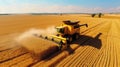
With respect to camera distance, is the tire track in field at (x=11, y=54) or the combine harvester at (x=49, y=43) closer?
the tire track in field at (x=11, y=54)

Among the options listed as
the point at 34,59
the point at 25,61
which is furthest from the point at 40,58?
the point at 25,61

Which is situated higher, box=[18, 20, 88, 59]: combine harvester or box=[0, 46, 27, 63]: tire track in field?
box=[18, 20, 88, 59]: combine harvester

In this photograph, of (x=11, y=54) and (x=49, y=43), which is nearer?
(x=11, y=54)

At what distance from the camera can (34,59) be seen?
23.5 feet

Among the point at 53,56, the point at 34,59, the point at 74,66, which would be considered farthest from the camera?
the point at 53,56

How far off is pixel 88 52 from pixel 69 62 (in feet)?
8.26

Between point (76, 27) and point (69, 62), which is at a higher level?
point (76, 27)

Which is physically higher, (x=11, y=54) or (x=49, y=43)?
(x=49, y=43)

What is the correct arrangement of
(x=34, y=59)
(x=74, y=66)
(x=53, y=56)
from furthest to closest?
(x=53, y=56), (x=34, y=59), (x=74, y=66)

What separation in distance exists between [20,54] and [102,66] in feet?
17.7

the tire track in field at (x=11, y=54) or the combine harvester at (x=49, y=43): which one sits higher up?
the combine harvester at (x=49, y=43)

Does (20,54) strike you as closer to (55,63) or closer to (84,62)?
(55,63)

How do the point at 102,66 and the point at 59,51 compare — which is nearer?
the point at 102,66

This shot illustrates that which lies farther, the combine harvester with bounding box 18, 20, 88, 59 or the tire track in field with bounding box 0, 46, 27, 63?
the combine harvester with bounding box 18, 20, 88, 59
